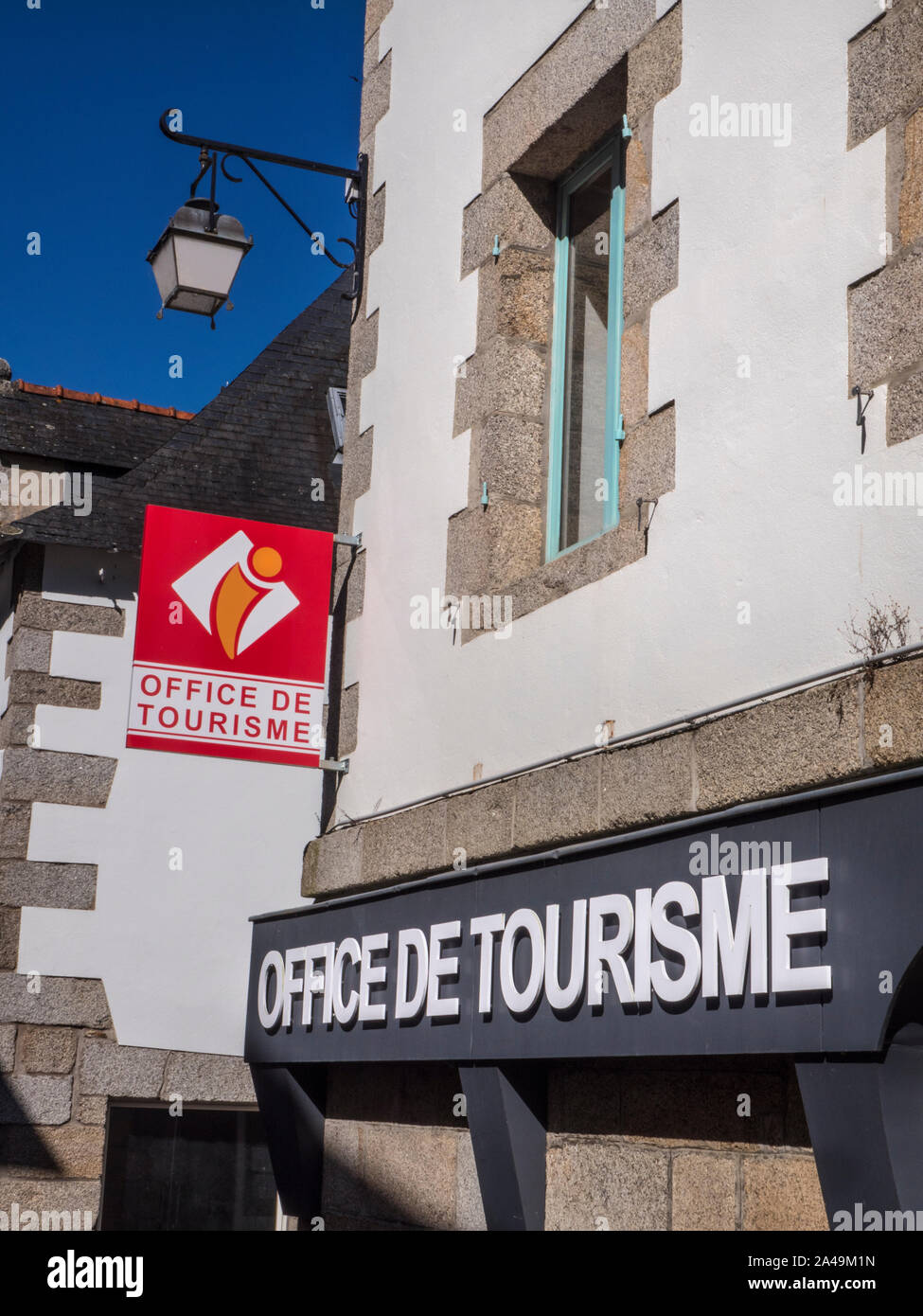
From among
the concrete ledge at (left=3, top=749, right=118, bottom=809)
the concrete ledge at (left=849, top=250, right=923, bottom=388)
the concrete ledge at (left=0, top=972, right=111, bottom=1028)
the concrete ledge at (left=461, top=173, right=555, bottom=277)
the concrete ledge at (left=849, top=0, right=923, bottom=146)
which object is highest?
the concrete ledge at (left=461, top=173, right=555, bottom=277)

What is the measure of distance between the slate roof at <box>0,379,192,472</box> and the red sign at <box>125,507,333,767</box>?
448cm

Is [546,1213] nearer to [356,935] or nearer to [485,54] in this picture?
[356,935]

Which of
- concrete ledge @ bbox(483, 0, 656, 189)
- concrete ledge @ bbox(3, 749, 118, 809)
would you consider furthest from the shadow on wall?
concrete ledge @ bbox(483, 0, 656, 189)

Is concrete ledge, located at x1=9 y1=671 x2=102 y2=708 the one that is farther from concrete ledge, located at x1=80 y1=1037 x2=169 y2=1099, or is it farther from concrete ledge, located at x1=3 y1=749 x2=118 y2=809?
concrete ledge, located at x1=80 y1=1037 x2=169 y2=1099

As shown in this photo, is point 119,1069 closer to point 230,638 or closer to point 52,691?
point 52,691

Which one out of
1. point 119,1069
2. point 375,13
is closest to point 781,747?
point 375,13

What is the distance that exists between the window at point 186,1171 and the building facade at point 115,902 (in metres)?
0.01

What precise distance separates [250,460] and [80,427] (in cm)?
169

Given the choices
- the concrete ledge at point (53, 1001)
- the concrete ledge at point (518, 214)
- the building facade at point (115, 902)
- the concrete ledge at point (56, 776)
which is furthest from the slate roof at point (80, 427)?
the concrete ledge at point (518, 214)

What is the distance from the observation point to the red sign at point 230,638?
5.79 meters

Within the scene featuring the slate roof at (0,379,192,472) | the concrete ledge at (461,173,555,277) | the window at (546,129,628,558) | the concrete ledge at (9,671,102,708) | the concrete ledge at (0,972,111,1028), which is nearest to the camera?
the window at (546,129,628,558)

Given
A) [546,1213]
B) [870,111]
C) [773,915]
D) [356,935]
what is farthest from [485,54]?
[546,1213]

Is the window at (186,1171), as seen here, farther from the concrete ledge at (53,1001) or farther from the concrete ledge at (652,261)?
the concrete ledge at (652,261)

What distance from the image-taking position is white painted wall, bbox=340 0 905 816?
3.66 meters
